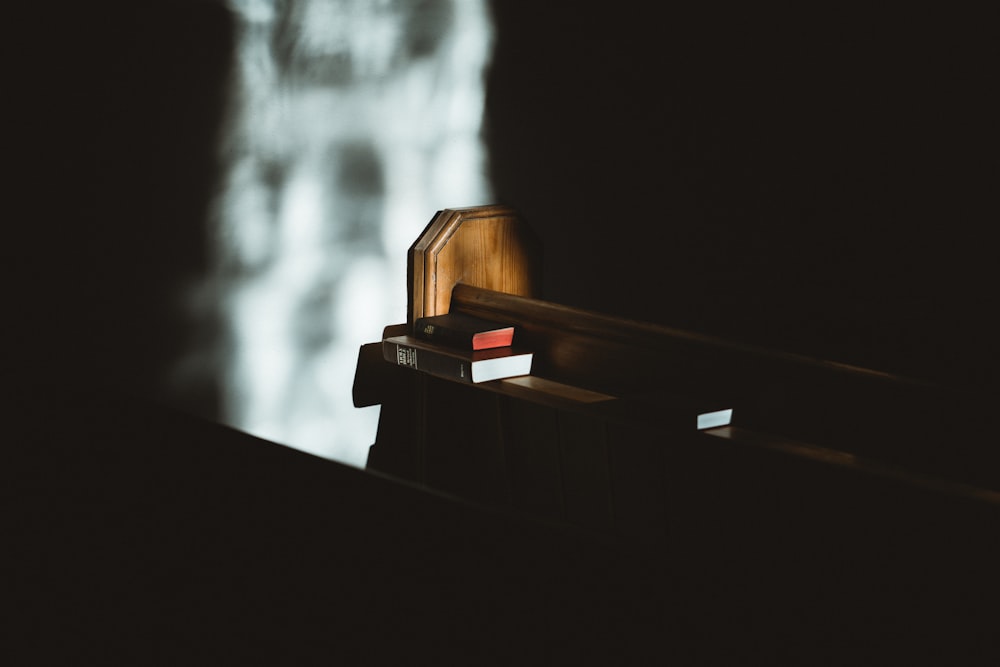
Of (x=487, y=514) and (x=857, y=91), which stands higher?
(x=857, y=91)

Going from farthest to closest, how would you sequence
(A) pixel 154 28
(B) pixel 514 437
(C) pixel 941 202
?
(C) pixel 941 202 < (A) pixel 154 28 < (B) pixel 514 437

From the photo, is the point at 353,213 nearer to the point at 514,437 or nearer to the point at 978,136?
the point at 514,437

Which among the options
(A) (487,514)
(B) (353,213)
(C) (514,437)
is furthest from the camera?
(B) (353,213)

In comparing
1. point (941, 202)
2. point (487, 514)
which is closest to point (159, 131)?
point (487, 514)

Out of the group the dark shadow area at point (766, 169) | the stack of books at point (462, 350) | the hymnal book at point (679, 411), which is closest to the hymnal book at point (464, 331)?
the stack of books at point (462, 350)

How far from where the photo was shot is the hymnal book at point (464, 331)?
87.7 inches

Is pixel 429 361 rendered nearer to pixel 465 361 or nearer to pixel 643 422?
pixel 465 361

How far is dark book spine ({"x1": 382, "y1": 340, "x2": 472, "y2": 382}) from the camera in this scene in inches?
85.3

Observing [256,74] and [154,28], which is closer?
[154,28]

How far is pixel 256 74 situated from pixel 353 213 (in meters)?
0.43

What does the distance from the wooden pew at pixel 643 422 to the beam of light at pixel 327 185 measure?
0.90 ft

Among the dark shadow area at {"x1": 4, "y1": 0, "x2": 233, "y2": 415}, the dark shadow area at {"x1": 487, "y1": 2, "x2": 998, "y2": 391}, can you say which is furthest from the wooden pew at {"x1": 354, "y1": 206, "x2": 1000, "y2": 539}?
the dark shadow area at {"x1": 487, "y1": 2, "x2": 998, "y2": 391}

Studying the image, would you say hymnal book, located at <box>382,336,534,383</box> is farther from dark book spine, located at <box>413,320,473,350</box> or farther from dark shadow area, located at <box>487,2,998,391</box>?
dark shadow area, located at <box>487,2,998,391</box>

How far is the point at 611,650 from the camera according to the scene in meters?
0.87
